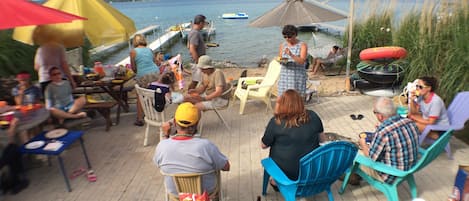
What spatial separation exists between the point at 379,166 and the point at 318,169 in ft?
2.07

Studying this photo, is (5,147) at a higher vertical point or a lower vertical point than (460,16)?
lower

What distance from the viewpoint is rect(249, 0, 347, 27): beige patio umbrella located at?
5887 millimetres

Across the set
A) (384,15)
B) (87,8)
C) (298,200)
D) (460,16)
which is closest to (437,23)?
(460,16)

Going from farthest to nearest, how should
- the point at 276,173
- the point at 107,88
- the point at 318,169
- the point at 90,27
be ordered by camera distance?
the point at 107,88 → the point at 90,27 → the point at 276,173 → the point at 318,169

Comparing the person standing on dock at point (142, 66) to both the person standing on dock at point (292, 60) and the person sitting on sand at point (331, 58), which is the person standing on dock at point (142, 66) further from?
the person sitting on sand at point (331, 58)

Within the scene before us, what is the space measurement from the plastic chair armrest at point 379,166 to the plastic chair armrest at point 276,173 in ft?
2.45

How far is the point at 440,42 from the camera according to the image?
596cm

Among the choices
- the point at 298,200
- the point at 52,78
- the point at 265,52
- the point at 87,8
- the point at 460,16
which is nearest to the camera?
the point at 298,200

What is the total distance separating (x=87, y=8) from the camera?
5293mm

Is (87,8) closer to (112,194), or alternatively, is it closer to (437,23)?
(112,194)

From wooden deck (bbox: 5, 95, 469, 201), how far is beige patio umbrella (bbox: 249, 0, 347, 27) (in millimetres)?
1581

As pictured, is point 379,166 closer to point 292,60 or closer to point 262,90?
point 292,60

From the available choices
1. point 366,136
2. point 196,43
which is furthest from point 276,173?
point 196,43

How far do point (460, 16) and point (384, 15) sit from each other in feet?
9.71
